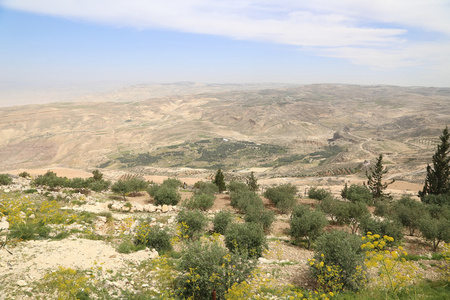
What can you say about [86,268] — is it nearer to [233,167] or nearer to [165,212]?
[165,212]

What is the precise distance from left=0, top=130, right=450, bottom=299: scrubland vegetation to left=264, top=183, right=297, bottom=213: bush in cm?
13

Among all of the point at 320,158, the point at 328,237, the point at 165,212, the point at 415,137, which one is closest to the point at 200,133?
the point at 320,158

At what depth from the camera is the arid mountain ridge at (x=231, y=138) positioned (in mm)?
80812

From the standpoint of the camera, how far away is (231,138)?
12062cm

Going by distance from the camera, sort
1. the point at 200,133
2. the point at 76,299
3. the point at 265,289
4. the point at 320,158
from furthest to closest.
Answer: the point at 200,133
the point at 320,158
the point at 265,289
the point at 76,299

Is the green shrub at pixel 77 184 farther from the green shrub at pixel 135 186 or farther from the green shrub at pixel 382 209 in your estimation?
the green shrub at pixel 382 209

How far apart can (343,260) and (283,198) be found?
15.0 metres

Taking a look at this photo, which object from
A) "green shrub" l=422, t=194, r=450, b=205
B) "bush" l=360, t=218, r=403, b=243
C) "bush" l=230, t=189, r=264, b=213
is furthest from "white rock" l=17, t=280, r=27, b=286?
"green shrub" l=422, t=194, r=450, b=205

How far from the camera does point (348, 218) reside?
19500mm

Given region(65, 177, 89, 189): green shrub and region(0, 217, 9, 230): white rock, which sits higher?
region(0, 217, 9, 230): white rock

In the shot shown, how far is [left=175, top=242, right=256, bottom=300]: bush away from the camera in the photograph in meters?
7.47

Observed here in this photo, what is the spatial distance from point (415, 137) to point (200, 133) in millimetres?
99998

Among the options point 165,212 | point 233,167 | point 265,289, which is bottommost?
point 233,167

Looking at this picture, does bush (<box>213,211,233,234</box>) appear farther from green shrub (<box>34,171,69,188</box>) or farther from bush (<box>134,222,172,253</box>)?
green shrub (<box>34,171,69,188</box>)
